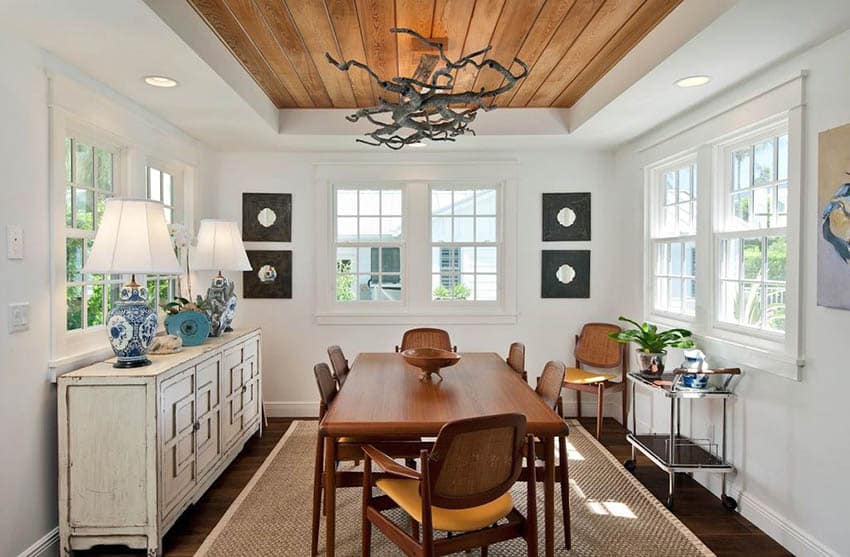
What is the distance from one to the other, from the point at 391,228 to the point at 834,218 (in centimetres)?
336

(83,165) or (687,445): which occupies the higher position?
(83,165)

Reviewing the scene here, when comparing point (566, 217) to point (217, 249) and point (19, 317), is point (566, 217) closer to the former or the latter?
point (217, 249)

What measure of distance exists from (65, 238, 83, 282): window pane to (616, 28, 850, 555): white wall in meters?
3.73

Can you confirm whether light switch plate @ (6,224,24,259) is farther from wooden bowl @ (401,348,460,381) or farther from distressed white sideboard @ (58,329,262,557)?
wooden bowl @ (401,348,460,381)


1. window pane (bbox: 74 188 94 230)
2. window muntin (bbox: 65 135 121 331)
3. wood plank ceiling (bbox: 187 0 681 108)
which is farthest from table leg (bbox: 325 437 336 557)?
wood plank ceiling (bbox: 187 0 681 108)

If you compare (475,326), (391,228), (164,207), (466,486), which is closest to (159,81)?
(164,207)

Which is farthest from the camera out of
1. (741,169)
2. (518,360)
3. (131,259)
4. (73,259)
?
(518,360)

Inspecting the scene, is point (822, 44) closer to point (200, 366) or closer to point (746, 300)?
point (746, 300)

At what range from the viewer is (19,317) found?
91.8 inches

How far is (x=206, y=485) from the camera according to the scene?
3.15 m

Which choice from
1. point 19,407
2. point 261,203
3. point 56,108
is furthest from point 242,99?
point 19,407

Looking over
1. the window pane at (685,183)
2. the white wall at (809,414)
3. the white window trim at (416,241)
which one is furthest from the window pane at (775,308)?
the white window trim at (416,241)

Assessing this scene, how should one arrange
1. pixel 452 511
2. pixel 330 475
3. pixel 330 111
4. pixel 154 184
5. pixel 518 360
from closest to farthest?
pixel 452 511
pixel 330 475
pixel 518 360
pixel 154 184
pixel 330 111

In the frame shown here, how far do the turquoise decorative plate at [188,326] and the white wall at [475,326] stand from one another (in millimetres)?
1505
